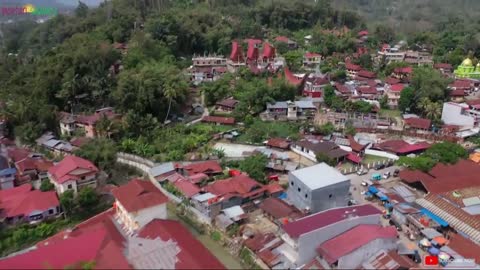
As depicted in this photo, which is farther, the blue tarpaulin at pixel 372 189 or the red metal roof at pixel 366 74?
the red metal roof at pixel 366 74

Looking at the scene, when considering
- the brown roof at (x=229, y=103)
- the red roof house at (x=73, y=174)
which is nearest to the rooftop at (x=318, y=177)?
the red roof house at (x=73, y=174)

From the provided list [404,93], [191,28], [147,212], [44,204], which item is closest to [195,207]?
[147,212]

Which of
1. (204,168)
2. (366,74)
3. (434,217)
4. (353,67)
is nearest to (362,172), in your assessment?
(434,217)

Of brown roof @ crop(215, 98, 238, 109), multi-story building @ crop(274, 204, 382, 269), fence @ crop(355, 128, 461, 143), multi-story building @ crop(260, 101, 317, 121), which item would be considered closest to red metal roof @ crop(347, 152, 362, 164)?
fence @ crop(355, 128, 461, 143)

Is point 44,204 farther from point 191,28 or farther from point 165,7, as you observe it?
point 165,7

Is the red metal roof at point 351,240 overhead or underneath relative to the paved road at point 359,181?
overhead

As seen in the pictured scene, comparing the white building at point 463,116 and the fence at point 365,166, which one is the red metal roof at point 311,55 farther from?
the fence at point 365,166
